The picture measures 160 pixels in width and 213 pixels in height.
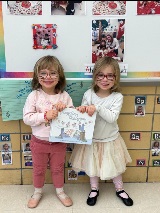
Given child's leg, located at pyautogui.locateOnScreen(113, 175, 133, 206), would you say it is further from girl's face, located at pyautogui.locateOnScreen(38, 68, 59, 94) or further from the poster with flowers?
the poster with flowers

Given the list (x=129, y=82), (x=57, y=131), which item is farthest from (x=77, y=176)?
(x=129, y=82)

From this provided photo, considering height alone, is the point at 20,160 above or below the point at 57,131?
below

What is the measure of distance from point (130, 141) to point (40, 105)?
2.18 feet

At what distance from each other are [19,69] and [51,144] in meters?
0.47

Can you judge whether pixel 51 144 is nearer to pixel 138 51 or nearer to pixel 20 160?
pixel 20 160

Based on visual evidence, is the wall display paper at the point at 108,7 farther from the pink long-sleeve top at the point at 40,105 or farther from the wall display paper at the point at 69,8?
the pink long-sleeve top at the point at 40,105

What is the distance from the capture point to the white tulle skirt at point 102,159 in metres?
1.60

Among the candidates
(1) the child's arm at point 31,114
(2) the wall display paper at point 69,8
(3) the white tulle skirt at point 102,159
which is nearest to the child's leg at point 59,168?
(3) the white tulle skirt at point 102,159

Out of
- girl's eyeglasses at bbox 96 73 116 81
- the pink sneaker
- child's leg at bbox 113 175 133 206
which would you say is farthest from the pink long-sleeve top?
child's leg at bbox 113 175 133 206

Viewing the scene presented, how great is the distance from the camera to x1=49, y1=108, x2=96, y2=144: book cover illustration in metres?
1.48

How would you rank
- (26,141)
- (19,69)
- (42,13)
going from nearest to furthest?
(42,13) < (19,69) < (26,141)

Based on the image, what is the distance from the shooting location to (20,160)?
181 centimetres

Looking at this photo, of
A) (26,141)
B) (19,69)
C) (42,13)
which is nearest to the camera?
(42,13)

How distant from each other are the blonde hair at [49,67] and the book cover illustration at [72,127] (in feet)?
0.54
